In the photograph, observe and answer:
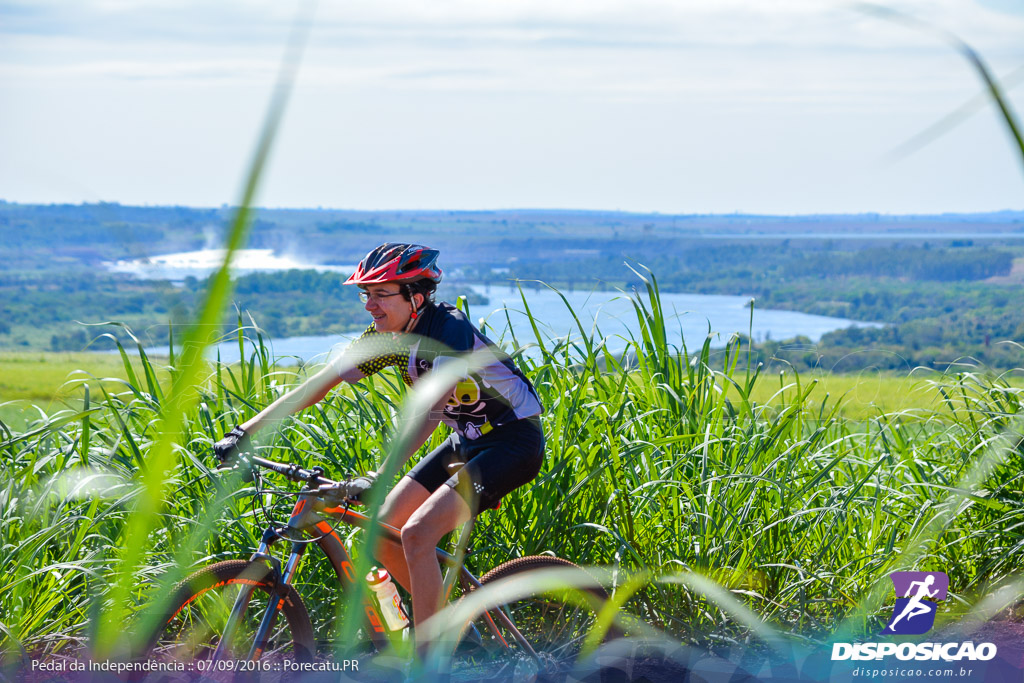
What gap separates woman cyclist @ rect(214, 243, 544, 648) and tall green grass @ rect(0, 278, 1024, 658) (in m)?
0.83

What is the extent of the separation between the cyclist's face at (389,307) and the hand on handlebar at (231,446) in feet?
2.16

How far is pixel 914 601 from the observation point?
13.9 ft

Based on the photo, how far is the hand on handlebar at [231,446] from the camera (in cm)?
292

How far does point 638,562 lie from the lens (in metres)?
4.08

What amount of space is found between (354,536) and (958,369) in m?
3.75

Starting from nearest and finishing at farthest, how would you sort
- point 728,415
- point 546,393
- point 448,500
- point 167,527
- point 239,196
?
point 239,196 → point 448,500 → point 167,527 → point 546,393 → point 728,415

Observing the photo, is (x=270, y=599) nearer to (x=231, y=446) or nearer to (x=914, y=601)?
→ (x=231, y=446)

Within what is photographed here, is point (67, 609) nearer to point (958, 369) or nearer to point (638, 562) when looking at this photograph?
point (638, 562)

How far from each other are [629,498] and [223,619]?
189cm

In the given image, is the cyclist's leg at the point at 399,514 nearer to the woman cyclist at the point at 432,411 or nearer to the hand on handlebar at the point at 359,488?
the woman cyclist at the point at 432,411

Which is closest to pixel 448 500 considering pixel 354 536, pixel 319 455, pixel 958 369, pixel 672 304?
pixel 354 536

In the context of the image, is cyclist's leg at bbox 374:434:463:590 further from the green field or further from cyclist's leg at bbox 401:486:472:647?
the green field

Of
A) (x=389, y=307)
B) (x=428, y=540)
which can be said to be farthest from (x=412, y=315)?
(x=428, y=540)

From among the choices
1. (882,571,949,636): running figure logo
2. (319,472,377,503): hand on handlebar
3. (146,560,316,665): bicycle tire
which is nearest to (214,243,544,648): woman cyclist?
(319,472,377,503): hand on handlebar
